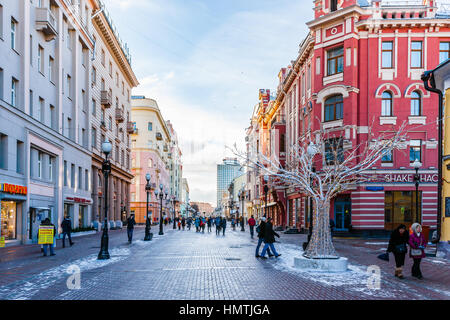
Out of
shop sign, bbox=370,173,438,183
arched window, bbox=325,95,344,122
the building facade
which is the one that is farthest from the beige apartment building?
shop sign, bbox=370,173,438,183

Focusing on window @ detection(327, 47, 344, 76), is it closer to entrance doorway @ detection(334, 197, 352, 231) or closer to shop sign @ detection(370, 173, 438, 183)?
shop sign @ detection(370, 173, 438, 183)

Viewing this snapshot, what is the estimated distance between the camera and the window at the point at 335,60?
33156 mm

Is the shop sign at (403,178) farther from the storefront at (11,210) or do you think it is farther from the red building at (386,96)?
the storefront at (11,210)

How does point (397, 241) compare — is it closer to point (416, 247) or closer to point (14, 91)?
point (416, 247)

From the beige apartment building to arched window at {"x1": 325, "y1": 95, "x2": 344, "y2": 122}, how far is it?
20796mm

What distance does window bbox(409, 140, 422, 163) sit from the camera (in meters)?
31.4

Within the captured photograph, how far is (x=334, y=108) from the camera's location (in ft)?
110

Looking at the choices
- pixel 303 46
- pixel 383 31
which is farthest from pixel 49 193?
pixel 383 31

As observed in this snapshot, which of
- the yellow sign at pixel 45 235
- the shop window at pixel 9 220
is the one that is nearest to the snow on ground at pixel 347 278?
the yellow sign at pixel 45 235

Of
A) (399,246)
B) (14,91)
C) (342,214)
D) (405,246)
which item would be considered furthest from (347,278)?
(342,214)

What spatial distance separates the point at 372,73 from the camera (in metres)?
32.0

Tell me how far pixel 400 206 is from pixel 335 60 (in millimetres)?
11545

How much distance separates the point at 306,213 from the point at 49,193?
795 inches

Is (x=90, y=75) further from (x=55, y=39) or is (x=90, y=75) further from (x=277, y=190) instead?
(x=277, y=190)
